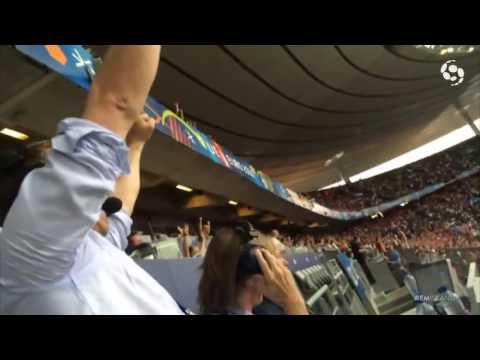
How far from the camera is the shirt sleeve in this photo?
0.90ft

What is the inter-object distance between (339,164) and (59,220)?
1215 centimetres

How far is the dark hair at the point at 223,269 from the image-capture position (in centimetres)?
68

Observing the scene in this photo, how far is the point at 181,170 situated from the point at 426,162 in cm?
1146

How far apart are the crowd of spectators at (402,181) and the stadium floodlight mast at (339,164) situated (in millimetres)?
727

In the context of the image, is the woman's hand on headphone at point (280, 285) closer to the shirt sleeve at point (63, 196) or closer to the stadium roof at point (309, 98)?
the shirt sleeve at point (63, 196)

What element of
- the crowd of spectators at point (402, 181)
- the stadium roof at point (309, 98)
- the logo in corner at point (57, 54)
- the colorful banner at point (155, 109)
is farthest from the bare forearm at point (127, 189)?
the crowd of spectators at point (402, 181)

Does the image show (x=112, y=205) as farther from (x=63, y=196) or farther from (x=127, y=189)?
(x=63, y=196)

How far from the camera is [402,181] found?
13414 millimetres

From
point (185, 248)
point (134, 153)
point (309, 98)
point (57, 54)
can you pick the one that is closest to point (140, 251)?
point (185, 248)

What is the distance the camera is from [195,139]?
3.48m

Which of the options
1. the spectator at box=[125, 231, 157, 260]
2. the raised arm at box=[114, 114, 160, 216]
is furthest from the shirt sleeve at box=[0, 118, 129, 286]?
the spectator at box=[125, 231, 157, 260]

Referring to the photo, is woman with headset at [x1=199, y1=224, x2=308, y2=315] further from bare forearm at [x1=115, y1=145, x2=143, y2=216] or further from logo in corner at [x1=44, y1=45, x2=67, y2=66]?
logo in corner at [x1=44, y1=45, x2=67, y2=66]

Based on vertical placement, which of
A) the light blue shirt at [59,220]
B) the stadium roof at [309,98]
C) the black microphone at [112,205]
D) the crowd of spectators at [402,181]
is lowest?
the light blue shirt at [59,220]
